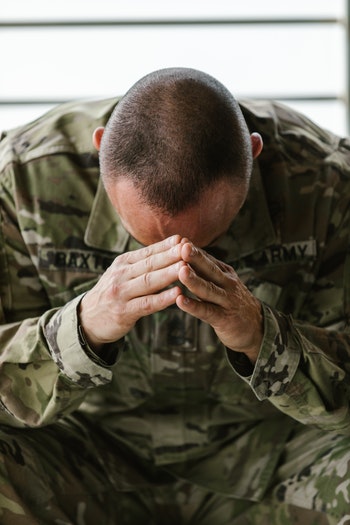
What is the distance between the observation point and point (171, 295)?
142 centimetres

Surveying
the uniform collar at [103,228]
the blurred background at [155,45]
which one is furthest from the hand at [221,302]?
the blurred background at [155,45]

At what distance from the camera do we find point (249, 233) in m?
1.87

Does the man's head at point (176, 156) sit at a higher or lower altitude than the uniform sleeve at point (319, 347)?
higher

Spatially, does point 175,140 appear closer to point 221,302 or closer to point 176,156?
point 176,156

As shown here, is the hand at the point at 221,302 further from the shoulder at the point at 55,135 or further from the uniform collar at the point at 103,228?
the shoulder at the point at 55,135

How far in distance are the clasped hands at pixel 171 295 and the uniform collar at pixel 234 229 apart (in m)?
0.28

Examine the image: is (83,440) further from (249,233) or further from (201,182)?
(201,182)

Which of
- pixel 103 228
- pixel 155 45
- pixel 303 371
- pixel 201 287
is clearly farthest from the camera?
→ pixel 155 45

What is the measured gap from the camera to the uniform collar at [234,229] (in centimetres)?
184

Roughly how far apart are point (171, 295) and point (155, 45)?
2.49 m

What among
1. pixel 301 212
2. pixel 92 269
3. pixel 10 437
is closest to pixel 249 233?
pixel 301 212

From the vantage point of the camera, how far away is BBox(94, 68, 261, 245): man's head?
148 centimetres

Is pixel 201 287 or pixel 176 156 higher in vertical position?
pixel 176 156

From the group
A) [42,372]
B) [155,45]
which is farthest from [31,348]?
[155,45]
